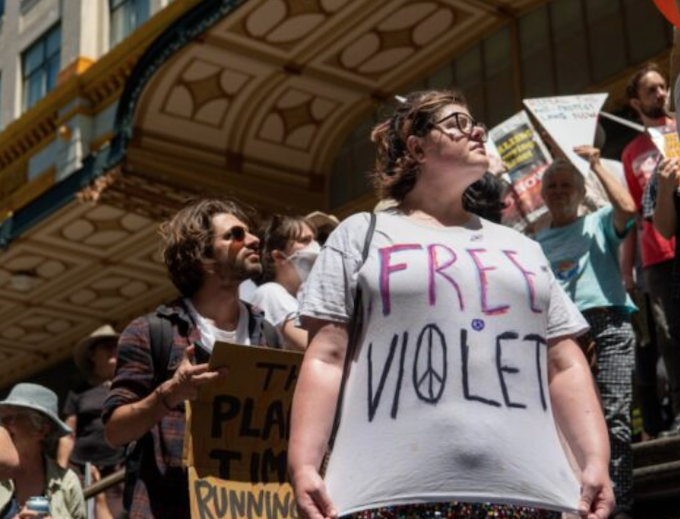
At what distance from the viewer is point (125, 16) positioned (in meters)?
18.7

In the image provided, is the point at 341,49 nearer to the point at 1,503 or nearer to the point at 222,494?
the point at 1,503

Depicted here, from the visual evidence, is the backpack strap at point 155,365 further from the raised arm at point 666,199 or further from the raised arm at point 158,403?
the raised arm at point 666,199

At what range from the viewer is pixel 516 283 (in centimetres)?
303

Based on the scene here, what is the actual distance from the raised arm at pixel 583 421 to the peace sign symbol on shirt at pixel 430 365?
361mm

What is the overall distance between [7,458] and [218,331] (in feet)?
4.78

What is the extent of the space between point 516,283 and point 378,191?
1.97 ft

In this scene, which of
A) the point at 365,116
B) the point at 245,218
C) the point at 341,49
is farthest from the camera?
the point at 365,116

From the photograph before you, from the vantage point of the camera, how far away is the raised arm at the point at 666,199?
19.9ft

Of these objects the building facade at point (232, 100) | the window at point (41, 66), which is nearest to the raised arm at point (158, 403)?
the building facade at point (232, 100)

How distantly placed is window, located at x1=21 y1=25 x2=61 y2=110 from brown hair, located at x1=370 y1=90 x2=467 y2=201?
17.4 m

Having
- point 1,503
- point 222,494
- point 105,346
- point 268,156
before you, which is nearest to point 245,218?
point 222,494

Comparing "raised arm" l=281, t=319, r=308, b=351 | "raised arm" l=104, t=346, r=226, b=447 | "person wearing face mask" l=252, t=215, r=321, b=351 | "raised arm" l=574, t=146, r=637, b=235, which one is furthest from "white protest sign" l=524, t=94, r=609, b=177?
"raised arm" l=104, t=346, r=226, b=447

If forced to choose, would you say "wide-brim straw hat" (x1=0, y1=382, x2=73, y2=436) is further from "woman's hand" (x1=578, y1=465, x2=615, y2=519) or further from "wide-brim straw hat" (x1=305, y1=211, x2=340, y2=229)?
"woman's hand" (x1=578, y1=465, x2=615, y2=519)

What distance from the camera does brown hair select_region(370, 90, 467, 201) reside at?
3293 mm
